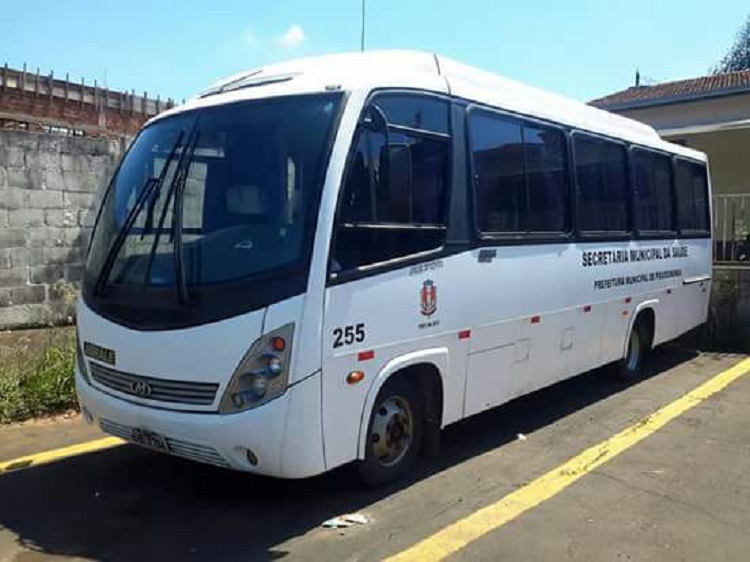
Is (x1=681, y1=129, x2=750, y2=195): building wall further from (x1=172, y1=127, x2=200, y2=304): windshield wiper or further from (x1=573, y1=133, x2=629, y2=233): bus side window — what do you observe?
(x1=172, y1=127, x2=200, y2=304): windshield wiper

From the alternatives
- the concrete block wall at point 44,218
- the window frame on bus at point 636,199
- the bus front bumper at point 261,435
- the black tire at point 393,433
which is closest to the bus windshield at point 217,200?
the bus front bumper at point 261,435

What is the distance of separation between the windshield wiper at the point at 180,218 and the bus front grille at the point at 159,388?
1.61 feet

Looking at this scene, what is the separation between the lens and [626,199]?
8664 millimetres

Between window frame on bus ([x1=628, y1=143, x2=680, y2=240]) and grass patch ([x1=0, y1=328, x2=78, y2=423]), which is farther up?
window frame on bus ([x1=628, y1=143, x2=680, y2=240])

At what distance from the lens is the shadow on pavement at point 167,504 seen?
445 cm

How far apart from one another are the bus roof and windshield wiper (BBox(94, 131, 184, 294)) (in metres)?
0.56

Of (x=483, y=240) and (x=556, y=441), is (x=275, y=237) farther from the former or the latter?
(x=556, y=441)

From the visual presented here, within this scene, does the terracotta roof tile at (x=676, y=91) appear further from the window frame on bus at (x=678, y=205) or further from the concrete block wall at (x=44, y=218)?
the concrete block wall at (x=44, y=218)

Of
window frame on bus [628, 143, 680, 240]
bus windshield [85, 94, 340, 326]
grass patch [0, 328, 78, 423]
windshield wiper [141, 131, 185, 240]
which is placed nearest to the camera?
bus windshield [85, 94, 340, 326]

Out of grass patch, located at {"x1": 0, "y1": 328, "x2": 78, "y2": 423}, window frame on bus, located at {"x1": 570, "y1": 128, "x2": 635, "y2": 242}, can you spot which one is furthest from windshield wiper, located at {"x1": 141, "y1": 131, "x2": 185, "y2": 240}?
window frame on bus, located at {"x1": 570, "y1": 128, "x2": 635, "y2": 242}

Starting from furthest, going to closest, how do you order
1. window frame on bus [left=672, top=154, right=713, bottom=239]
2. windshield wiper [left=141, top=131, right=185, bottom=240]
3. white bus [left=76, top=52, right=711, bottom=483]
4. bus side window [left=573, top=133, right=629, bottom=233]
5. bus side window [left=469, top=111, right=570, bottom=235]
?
window frame on bus [left=672, top=154, right=713, bottom=239] → bus side window [left=573, top=133, right=629, bottom=233] → bus side window [left=469, top=111, right=570, bottom=235] → windshield wiper [left=141, top=131, right=185, bottom=240] → white bus [left=76, top=52, right=711, bottom=483]

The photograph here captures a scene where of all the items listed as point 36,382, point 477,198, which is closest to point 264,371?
point 477,198

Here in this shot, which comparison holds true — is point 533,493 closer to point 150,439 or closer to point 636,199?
point 150,439

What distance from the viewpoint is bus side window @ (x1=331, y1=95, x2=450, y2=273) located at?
4.80 m
